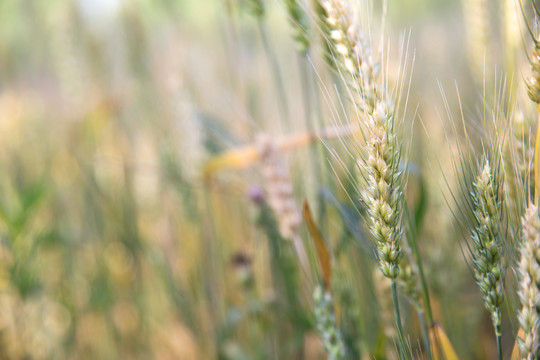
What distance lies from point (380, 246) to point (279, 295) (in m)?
0.61

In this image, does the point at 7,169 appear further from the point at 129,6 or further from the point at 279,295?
the point at 279,295

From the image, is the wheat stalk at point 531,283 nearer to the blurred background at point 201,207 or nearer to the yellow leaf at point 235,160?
the blurred background at point 201,207

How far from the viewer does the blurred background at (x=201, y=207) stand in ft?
2.90

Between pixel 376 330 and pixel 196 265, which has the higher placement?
pixel 376 330

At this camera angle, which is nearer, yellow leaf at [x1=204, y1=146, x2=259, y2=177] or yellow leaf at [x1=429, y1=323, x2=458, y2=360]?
yellow leaf at [x1=429, y1=323, x2=458, y2=360]

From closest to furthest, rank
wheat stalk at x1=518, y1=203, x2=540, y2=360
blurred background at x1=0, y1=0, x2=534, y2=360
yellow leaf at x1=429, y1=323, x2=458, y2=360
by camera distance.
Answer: wheat stalk at x1=518, y1=203, x2=540, y2=360 < yellow leaf at x1=429, y1=323, x2=458, y2=360 < blurred background at x1=0, y1=0, x2=534, y2=360

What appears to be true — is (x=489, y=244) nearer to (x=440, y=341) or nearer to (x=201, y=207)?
(x=440, y=341)

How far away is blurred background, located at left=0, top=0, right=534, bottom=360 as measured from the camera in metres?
0.88

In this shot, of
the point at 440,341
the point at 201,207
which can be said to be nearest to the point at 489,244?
the point at 440,341

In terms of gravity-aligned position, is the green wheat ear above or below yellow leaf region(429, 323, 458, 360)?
above

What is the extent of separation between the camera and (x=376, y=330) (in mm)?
895

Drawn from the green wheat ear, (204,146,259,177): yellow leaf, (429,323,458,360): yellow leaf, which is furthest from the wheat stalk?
(204,146,259,177): yellow leaf

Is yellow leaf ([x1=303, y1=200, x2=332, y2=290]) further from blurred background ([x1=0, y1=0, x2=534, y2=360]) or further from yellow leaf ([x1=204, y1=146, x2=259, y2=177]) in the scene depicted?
yellow leaf ([x1=204, y1=146, x2=259, y2=177])

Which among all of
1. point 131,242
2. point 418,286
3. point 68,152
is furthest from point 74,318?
point 418,286
